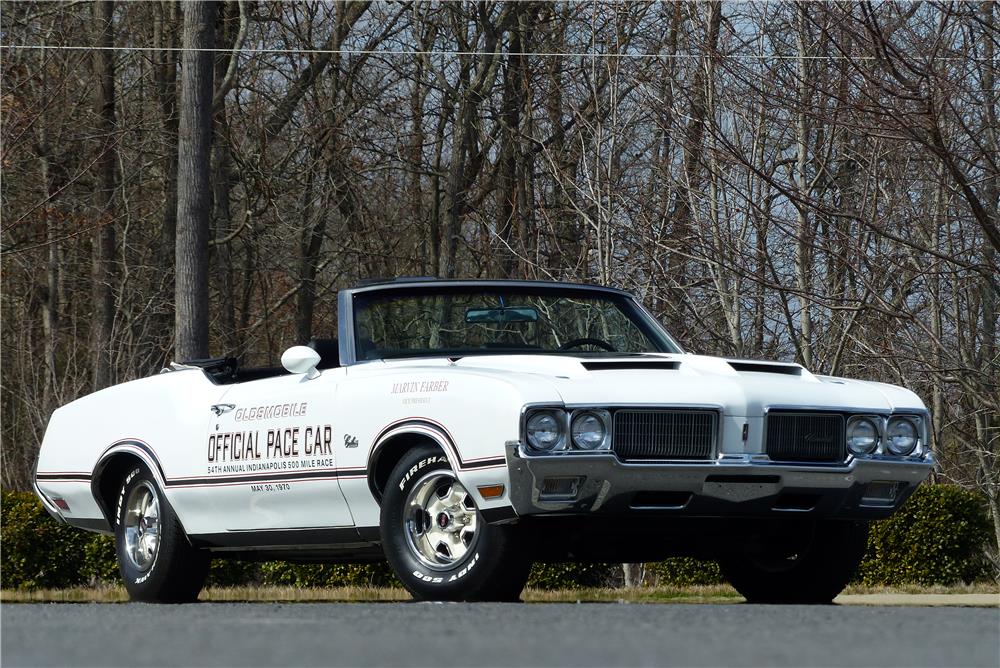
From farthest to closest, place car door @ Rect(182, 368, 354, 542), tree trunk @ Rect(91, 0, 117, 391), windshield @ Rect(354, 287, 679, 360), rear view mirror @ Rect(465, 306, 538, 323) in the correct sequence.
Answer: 1. tree trunk @ Rect(91, 0, 117, 391)
2. rear view mirror @ Rect(465, 306, 538, 323)
3. windshield @ Rect(354, 287, 679, 360)
4. car door @ Rect(182, 368, 354, 542)

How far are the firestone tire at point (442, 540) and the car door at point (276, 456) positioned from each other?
528mm

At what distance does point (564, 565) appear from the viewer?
15.8 m

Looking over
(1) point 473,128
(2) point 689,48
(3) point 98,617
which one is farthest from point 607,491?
(1) point 473,128

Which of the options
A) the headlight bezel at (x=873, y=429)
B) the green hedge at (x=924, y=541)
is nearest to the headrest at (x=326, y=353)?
the headlight bezel at (x=873, y=429)

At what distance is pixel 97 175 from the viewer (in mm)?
26766

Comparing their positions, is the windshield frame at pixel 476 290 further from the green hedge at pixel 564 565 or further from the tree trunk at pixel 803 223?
the green hedge at pixel 564 565

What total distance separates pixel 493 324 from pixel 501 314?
9cm

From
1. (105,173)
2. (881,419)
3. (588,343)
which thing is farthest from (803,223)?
(105,173)

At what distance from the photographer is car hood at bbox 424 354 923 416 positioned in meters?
7.98

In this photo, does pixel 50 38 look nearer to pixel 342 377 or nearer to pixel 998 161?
pixel 998 161

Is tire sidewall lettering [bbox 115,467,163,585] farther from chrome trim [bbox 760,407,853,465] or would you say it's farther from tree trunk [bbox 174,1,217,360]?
tree trunk [bbox 174,1,217,360]

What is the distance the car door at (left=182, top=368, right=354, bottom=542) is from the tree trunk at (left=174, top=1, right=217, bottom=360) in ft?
39.5

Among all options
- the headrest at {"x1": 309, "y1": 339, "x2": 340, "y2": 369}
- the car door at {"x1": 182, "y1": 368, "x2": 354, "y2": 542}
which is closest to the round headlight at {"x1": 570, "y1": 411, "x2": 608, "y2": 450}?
the car door at {"x1": 182, "y1": 368, "x2": 354, "y2": 542}

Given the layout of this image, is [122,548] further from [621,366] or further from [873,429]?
[873,429]
